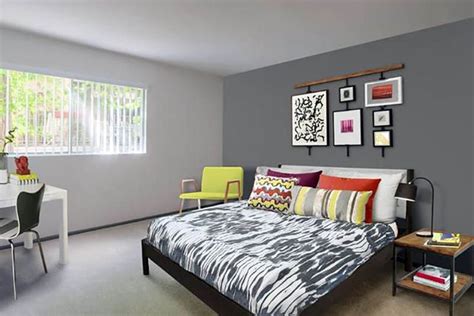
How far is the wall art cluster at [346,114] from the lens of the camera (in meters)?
3.25

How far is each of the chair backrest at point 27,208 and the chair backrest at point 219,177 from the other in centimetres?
247

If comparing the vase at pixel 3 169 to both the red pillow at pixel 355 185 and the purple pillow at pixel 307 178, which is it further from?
the red pillow at pixel 355 185

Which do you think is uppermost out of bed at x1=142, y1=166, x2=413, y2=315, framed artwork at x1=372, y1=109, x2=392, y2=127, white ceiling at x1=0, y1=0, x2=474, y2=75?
white ceiling at x1=0, y1=0, x2=474, y2=75

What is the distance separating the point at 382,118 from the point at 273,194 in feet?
4.80

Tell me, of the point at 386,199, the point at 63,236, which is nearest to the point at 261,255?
the point at 386,199

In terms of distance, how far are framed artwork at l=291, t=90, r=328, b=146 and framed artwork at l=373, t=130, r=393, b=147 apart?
611mm

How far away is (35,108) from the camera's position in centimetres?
351

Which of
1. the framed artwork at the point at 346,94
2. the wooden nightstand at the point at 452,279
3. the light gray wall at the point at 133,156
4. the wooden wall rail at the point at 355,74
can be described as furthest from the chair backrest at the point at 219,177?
the wooden nightstand at the point at 452,279

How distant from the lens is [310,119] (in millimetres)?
3947

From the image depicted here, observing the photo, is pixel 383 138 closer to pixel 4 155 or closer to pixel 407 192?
pixel 407 192

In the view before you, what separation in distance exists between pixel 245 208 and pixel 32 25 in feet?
9.55

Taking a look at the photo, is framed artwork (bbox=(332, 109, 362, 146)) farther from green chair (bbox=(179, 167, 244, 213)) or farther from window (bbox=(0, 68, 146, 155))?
window (bbox=(0, 68, 146, 155))

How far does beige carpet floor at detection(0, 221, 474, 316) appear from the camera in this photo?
2.14 metres

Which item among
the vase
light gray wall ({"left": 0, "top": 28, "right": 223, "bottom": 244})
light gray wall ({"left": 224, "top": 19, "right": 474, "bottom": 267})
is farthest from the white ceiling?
the vase
